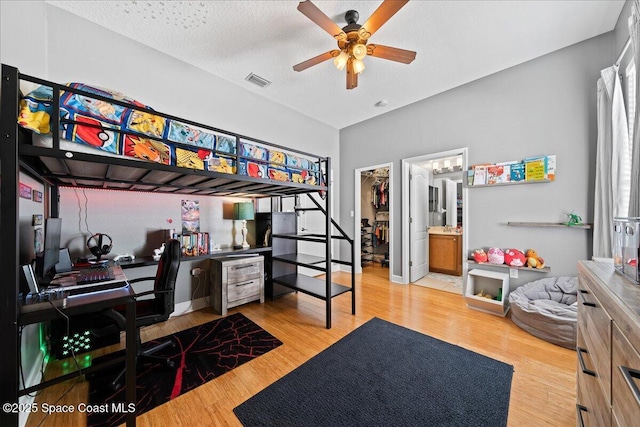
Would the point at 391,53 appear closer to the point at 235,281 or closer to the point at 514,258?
the point at 514,258

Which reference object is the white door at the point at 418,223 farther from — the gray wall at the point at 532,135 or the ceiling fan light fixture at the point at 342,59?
the ceiling fan light fixture at the point at 342,59

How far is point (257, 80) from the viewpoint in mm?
3197

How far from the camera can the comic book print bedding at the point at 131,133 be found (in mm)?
1163

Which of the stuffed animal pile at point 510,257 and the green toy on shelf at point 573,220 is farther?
the stuffed animal pile at point 510,257

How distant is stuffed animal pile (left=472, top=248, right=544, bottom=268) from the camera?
2729 mm

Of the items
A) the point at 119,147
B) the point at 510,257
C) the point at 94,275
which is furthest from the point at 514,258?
the point at 94,275

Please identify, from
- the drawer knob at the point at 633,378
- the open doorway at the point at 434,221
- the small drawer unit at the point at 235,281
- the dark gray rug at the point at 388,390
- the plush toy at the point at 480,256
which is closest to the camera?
the drawer knob at the point at 633,378

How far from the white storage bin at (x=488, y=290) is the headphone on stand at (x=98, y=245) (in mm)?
4040

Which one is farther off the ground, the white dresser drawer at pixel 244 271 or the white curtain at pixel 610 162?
the white curtain at pixel 610 162

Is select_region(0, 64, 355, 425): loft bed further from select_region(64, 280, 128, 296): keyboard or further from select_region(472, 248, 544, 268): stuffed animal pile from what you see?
select_region(472, 248, 544, 268): stuffed animal pile

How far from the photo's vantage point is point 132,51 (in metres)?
2.46

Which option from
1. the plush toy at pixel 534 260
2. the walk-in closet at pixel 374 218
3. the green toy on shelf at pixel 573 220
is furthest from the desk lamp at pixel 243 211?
the green toy on shelf at pixel 573 220

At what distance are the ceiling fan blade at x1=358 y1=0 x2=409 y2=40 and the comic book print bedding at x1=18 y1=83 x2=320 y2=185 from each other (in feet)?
4.66

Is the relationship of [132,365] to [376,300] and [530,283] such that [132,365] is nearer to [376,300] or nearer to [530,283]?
[376,300]
